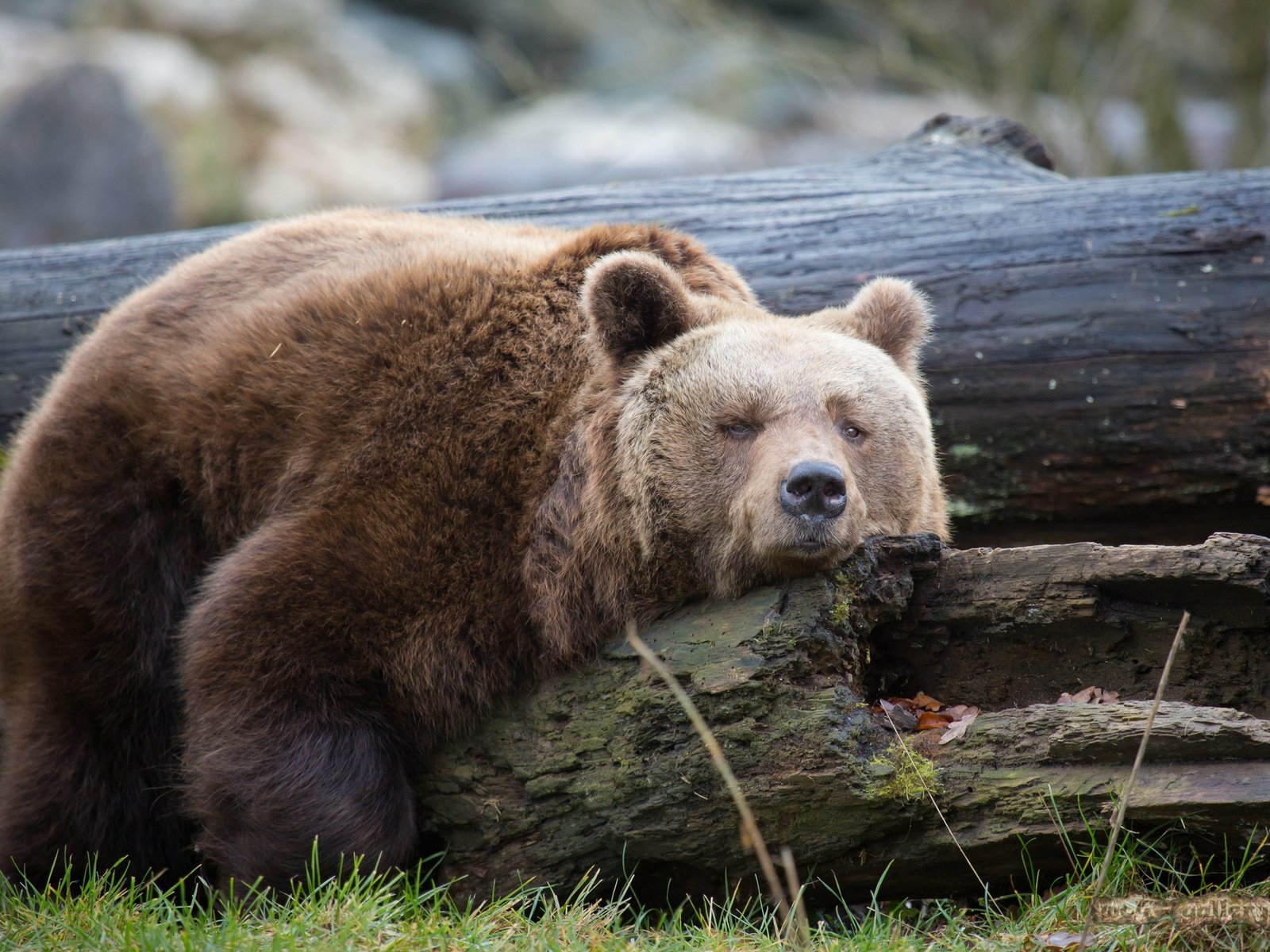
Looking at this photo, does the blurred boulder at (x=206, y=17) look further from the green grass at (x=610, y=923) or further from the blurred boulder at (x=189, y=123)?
the green grass at (x=610, y=923)

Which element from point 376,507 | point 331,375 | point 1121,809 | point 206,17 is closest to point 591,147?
point 206,17

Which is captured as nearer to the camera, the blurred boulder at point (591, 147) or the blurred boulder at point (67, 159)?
the blurred boulder at point (67, 159)

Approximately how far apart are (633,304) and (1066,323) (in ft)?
7.95

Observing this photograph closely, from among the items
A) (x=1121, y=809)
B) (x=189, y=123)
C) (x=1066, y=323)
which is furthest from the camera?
(x=189, y=123)

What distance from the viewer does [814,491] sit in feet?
12.9

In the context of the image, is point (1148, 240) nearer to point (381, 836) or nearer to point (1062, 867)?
point (1062, 867)

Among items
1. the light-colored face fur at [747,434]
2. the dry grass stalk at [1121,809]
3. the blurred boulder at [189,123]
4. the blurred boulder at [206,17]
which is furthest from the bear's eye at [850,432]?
the blurred boulder at [206,17]

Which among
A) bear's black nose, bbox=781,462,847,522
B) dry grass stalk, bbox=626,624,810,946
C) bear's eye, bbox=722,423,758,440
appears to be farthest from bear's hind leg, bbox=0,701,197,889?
bear's black nose, bbox=781,462,847,522

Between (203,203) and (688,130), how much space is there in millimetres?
8777

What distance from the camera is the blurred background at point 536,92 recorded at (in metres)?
14.3

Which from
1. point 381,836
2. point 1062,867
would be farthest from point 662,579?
point 1062,867

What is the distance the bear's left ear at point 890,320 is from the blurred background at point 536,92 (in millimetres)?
9169

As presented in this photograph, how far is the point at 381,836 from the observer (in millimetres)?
4219

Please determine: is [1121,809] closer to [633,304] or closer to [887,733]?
[887,733]
